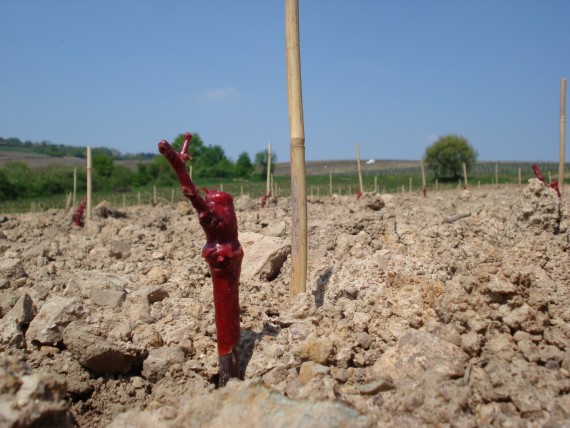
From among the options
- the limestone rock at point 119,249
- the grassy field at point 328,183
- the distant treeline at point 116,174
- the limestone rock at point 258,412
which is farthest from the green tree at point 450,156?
the limestone rock at point 258,412

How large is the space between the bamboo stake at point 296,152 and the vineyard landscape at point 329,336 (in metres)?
0.26

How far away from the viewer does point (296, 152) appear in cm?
386

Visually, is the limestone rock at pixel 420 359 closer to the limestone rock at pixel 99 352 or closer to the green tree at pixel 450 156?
the limestone rock at pixel 99 352

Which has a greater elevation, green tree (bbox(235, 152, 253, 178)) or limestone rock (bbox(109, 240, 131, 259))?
green tree (bbox(235, 152, 253, 178))

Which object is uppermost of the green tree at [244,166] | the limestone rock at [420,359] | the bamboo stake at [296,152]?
the green tree at [244,166]

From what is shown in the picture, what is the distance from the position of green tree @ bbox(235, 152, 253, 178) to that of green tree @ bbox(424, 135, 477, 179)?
65.3ft

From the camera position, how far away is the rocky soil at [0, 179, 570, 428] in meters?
2.13

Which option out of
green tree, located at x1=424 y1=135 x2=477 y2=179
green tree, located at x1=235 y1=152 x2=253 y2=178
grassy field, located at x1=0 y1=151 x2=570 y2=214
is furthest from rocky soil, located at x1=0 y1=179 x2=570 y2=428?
green tree, located at x1=235 y1=152 x2=253 y2=178

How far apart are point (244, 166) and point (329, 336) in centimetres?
5865

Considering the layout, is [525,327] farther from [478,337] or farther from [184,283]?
[184,283]

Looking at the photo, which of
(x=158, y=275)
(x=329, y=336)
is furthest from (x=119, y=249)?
(x=329, y=336)

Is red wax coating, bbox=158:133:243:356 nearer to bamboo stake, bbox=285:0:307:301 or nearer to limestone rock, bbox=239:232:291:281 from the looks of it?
bamboo stake, bbox=285:0:307:301

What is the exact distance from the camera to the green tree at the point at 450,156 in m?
52.2

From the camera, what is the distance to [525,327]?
2779mm
